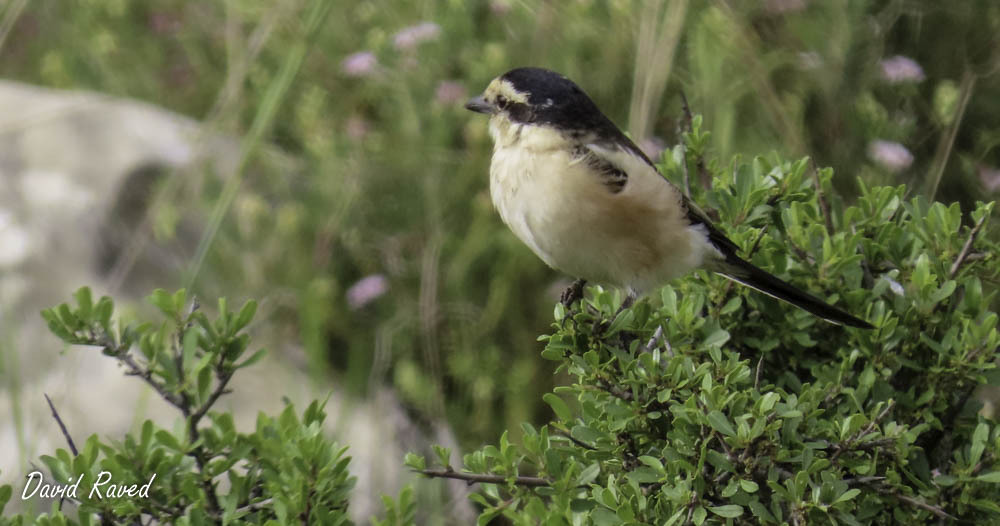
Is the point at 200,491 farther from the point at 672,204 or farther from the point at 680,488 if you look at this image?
the point at 672,204

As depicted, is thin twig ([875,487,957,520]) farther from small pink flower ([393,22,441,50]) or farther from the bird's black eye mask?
small pink flower ([393,22,441,50])

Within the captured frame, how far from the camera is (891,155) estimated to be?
3.30m

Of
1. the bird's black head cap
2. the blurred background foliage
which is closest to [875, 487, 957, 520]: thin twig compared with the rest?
the bird's black head cap

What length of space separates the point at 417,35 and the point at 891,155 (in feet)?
5.45

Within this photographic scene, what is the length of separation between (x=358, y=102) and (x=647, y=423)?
2.94 meters

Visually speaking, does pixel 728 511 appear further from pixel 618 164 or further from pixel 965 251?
Result: pixel 618 164

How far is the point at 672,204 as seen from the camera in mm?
2100

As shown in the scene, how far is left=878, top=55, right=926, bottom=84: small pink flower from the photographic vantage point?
3.42 meters

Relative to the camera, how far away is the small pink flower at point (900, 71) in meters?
3.42

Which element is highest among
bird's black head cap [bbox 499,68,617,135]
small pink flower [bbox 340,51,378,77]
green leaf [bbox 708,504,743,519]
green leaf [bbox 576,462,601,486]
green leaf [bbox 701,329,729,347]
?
small pink flower [bbox 340,51,378,77]

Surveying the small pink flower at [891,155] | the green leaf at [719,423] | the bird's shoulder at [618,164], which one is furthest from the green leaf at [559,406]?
the small pink flower at [891,155]

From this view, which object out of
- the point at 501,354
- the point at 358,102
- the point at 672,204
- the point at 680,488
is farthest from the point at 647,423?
the point at 358,102

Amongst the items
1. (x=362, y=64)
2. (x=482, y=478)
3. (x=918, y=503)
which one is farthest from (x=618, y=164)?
(x=362, y=64)

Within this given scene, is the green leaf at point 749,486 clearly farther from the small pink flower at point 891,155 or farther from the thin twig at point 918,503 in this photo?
the small pink flower at point 891,155
